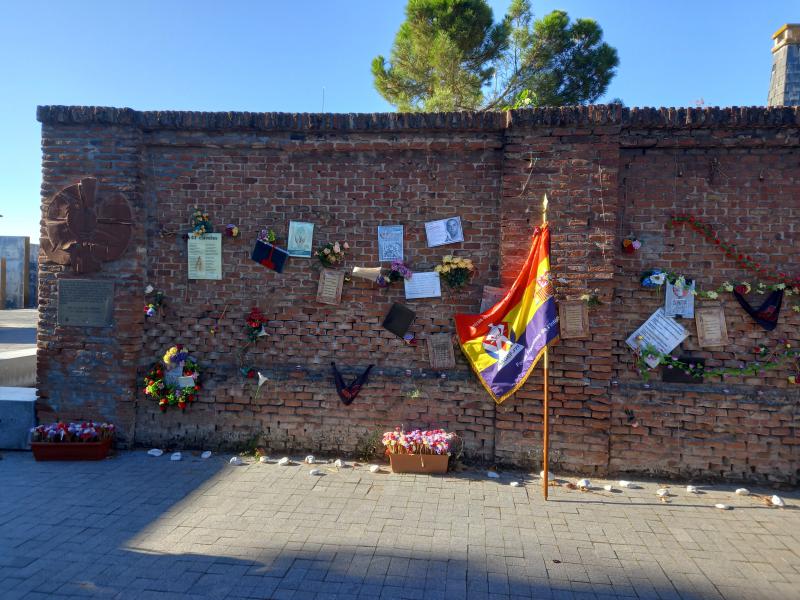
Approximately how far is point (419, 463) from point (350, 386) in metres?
1.07

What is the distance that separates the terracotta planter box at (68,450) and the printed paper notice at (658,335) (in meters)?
5.59

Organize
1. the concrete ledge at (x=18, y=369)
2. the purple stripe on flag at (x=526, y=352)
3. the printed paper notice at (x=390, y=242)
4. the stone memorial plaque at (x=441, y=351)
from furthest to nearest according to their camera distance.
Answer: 1. the concrete ledge at (x=18, y=369)
2. the printed paper notice at (x=390, y=242)
3. the stone memorial plaque at (x=441, y=351)
4. the purple stripe on flag at (x=526, y=352)

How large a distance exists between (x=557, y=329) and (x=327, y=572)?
9.74 ft

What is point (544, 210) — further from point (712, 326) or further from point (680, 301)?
point (712, 326)

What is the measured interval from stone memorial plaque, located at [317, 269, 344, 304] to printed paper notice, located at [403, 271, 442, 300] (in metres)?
0.72

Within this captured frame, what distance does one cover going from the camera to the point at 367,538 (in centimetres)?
392

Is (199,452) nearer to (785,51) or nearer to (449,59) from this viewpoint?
(785,51)

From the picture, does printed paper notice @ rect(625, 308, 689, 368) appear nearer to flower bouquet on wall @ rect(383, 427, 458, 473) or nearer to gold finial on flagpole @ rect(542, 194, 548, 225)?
gold finial on flagpole @ rect(542, 194, 548, 225)

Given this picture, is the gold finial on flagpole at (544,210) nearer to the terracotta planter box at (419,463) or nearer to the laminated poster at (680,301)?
the laminated poster at (680,301)

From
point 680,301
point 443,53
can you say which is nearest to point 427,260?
point 680,301

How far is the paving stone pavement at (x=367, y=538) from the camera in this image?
10.9ft

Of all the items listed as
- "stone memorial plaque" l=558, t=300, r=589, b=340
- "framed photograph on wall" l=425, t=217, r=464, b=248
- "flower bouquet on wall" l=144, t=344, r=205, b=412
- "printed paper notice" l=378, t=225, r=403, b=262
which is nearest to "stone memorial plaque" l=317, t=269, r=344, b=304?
"printed paper notice" l=378, t=225, r=403, b=262

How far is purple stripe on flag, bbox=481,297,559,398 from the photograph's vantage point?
490 cm

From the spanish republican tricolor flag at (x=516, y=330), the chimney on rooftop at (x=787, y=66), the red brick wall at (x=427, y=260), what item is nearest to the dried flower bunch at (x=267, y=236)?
the red brick wall at (x=427, y=260)
